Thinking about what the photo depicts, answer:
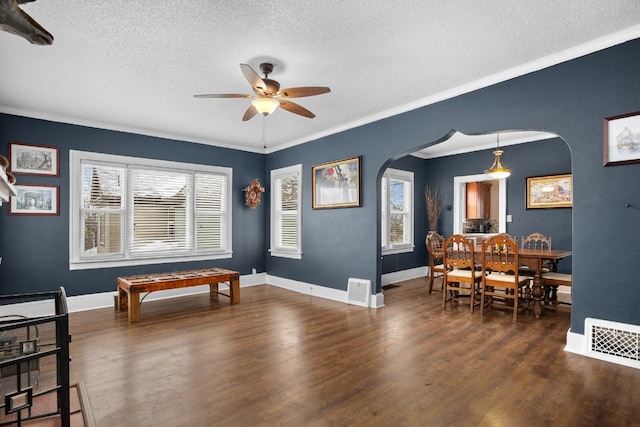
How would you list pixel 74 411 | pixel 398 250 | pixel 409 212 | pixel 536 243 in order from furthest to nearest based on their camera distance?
pixel 409 212 → pixel 398 250 → pixel 536 243 → pixel 74 411

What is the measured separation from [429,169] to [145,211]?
225 inches

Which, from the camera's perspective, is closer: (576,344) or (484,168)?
(576,344)

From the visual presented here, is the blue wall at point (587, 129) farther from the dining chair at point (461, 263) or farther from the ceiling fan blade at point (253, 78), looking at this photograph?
the ceiling fan blade at point (253, 78)

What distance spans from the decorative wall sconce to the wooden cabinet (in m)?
5.00

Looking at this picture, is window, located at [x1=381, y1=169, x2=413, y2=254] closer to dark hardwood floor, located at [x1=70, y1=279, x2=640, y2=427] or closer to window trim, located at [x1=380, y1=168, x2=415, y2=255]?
window trim, located at [x1=380, y1=168, x2=415, y2=255]

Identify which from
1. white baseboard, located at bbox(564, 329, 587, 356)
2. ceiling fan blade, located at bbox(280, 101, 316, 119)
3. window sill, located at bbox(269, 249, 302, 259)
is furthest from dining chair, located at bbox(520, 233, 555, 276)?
ceiling fan blade, located at bbox(280, 101, 316, 119)

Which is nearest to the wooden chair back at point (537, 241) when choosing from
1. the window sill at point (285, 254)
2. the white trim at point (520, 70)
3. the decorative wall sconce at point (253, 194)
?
the white trim at point (520, 70)

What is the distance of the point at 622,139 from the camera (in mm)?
2844

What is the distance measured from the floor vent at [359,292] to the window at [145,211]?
2499 mm

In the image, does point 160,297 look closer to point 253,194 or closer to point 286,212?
point 253,194

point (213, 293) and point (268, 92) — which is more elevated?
point (268, 92)

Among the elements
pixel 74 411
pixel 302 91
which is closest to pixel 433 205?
pixel 302 91

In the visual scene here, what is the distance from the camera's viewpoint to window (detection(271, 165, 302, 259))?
627 centimetres

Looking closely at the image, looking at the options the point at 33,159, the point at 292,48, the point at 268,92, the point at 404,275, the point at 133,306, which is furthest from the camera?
the point at 404,275
